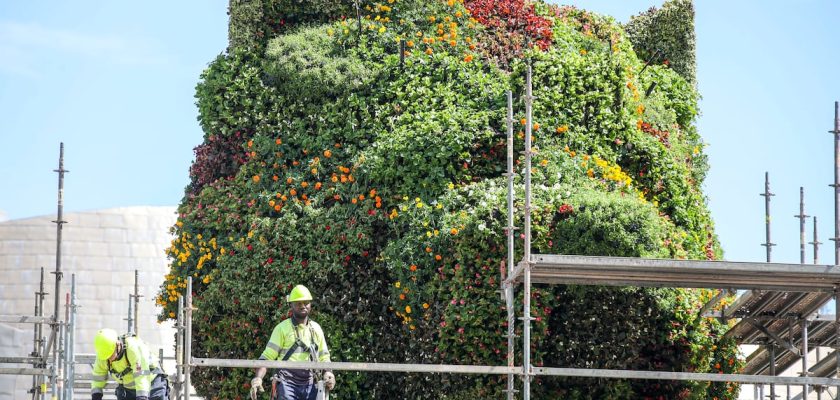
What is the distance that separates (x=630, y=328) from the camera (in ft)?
46.7

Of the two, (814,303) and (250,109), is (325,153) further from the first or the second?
(814,303)

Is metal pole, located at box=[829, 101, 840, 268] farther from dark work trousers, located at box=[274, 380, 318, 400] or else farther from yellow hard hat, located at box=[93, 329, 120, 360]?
yellow hard hat, located at box=[93, 329, 120, 360]

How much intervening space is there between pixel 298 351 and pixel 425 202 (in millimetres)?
3469

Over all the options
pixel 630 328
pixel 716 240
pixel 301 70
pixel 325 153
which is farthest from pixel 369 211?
pixel 716 240

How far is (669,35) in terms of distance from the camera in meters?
20.1

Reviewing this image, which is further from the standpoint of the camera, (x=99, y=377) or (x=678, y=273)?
(x=678, y=273)

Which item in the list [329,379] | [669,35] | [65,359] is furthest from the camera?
[669,35]

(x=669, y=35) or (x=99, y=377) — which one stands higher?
(x=669, y=35)

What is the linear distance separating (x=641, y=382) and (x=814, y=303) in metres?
1.98

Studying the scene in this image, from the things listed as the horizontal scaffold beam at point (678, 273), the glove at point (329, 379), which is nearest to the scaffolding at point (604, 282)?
the horizontal scaffold beam at point (678, 273)

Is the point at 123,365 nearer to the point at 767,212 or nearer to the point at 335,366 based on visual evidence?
the point at 335,366

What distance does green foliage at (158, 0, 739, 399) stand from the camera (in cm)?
1423

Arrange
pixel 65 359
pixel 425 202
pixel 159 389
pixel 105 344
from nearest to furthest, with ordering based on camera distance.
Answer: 1. pixel 105 344
2. pixel 159 389
3. pixel 425 202
4. pixel 65 359

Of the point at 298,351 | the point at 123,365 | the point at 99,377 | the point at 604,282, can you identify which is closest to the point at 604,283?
the point at 604,282
